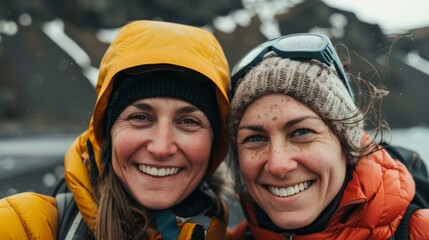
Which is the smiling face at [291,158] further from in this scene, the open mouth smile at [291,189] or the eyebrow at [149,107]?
the eyebrow at [149,107]

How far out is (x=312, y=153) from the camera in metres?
2.04

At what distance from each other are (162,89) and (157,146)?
0.89ft

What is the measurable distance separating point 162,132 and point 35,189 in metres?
2.44

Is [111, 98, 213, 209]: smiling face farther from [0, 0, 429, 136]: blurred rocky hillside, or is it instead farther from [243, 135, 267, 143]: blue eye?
[0, 0, 429, 136]: blurred rocky hillside

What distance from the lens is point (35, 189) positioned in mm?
4094

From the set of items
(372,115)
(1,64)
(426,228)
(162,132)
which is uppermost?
(372,115)

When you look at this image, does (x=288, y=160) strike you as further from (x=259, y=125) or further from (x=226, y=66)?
(x=226, y=66)

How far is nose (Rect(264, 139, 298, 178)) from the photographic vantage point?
79.3 inches

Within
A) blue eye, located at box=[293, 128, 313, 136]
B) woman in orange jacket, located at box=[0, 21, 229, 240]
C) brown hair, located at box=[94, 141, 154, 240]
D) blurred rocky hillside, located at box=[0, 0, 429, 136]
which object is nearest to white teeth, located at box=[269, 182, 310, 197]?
blue eye, located at box=[293, 128, 313, 136]

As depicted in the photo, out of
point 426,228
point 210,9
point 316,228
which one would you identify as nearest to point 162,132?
point 316,228

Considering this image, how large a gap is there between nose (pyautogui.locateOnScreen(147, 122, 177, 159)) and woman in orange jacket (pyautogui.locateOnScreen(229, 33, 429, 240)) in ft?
1.06

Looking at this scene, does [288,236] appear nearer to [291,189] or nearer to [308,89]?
[291,189]

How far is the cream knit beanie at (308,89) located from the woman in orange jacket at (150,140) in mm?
170

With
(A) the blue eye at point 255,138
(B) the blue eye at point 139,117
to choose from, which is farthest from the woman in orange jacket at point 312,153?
(B) the blue eye at point 139,117
